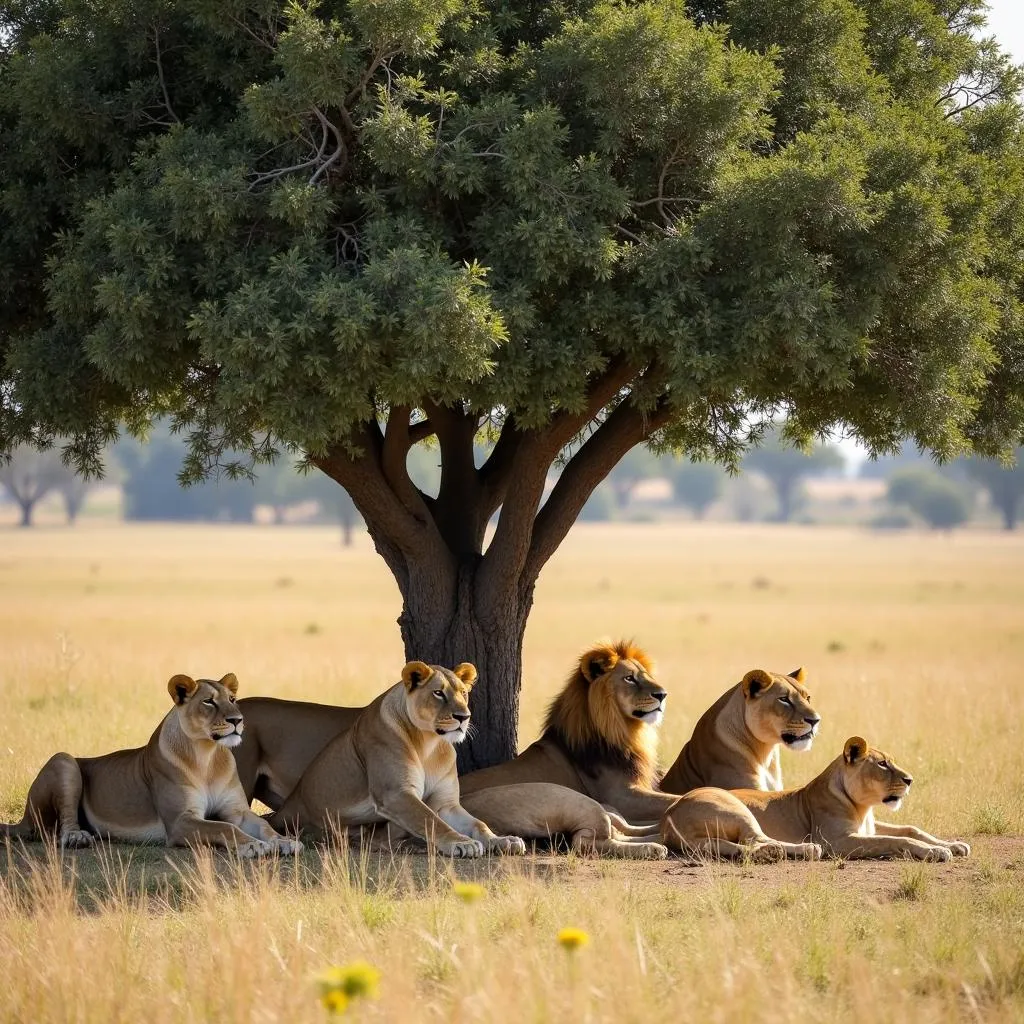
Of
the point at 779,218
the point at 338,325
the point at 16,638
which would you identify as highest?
the point at 779,218

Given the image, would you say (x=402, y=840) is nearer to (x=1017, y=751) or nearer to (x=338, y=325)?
(x=338, y=325)

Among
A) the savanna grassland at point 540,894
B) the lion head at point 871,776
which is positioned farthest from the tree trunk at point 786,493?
the lion head at point 871,776

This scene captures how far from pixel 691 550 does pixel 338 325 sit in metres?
86.4

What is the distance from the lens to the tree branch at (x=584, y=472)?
11875 mm

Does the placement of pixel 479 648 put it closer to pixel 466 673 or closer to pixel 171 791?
pixel 466 673

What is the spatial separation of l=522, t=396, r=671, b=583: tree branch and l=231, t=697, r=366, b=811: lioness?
6.78 ft

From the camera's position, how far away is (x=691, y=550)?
94250mm

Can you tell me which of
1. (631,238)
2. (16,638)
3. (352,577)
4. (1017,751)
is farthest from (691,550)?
(631,238)

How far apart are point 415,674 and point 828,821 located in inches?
113

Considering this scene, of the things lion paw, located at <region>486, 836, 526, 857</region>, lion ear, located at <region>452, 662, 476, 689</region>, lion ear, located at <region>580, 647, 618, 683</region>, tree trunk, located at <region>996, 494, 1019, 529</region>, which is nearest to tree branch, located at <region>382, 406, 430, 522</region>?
lion ear, located at <region>580, 647, 618, 683</region>

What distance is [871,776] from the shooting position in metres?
9.74

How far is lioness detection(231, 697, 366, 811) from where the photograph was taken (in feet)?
36.1

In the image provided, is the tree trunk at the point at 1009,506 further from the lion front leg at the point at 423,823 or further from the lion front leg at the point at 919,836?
the lion front leg at the point at 423,823

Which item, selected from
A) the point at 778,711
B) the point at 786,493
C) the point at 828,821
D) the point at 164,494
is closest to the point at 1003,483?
the point at 786,493
